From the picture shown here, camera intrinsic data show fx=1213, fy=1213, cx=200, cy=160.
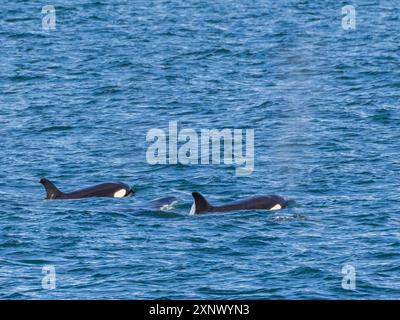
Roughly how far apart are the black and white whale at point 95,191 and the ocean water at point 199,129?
498 millimetres

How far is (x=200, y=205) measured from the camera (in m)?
34.1

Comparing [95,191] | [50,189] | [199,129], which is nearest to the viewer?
[50,189]

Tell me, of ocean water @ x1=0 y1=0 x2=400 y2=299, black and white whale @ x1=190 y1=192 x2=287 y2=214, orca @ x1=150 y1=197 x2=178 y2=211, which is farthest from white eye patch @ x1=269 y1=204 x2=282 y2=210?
orca @ x1=150 y1=197 x2=178 y2=211

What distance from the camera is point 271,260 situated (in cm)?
2953


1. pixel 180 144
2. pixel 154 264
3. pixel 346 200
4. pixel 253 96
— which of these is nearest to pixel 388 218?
pixel 346 200

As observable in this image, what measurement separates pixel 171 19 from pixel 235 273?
5056cm

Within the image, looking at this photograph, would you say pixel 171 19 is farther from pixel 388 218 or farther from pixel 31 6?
pixel 388 218

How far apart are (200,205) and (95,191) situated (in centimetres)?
429

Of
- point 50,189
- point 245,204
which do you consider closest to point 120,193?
point 50,189

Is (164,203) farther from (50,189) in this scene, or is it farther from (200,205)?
(50,189)

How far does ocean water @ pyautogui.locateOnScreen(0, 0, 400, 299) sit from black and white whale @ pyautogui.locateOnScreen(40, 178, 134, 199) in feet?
1.63

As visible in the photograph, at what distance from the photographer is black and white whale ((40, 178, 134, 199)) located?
36.3 metres

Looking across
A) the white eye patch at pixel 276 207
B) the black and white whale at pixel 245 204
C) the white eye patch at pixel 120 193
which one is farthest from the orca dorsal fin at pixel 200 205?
the white eye patch at pixel 120 193

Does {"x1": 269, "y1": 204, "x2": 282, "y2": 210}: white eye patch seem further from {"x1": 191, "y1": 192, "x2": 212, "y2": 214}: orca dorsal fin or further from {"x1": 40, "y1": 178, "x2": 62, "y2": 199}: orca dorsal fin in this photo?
{"x1": 40, "y1": 178, "x2": 62, "y2": 199}: orca dorsal fin
